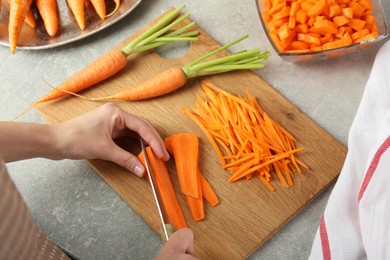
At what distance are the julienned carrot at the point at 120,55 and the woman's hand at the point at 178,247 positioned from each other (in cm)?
57

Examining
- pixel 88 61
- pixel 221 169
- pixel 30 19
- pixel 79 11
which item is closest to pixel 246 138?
pixel 221 169

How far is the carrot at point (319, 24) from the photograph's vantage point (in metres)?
1.51

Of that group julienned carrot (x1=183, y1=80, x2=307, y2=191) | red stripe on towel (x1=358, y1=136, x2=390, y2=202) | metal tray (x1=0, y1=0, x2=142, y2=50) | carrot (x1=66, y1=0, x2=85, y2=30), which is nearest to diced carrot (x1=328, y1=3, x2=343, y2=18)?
julienned carrot (x1=183, y1=80, x2=307, y2=191)

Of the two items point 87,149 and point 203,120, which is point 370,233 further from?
point 87,149

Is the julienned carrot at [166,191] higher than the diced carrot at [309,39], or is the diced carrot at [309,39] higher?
the diced carrot at [309,39]

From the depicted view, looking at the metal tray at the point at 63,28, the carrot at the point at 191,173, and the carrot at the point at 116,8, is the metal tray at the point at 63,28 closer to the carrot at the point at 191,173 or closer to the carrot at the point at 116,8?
the carrot at the point at 116,8

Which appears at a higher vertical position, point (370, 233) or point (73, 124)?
point (73, 124)

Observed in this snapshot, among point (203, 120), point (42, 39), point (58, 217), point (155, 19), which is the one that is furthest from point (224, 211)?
point (42, 39)

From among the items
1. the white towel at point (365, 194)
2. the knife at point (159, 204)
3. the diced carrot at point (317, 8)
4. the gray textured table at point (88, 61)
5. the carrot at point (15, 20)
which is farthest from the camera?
the carrot at point (15, 20)

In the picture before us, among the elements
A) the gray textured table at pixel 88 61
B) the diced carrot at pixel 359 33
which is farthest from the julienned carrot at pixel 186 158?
the diced carrot at pixel 359 33

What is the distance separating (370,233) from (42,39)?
108cm

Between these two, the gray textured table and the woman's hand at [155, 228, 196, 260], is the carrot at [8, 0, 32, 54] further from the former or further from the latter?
the woman's hand at [155, 228, 196, 260]

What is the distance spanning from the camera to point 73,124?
138 cm

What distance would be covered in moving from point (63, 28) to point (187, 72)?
0.44 metres
